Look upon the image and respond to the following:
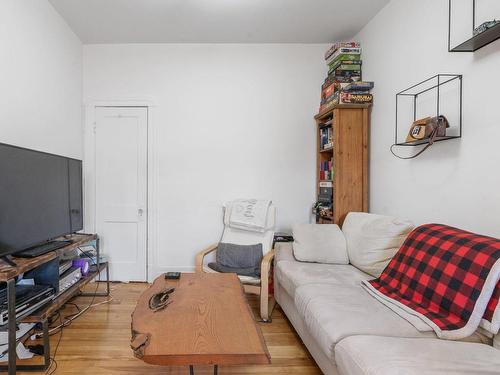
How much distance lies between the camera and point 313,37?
3.13m

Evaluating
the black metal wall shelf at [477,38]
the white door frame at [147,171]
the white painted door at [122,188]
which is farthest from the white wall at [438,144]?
the white painted door at [122,188]

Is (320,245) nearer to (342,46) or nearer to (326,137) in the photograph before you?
(326,137)

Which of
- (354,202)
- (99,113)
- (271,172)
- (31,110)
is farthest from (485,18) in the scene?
(99,113)

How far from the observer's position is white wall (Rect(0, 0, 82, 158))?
206 cm

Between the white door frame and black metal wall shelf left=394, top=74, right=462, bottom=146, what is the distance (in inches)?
98.3

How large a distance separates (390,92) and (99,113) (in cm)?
302

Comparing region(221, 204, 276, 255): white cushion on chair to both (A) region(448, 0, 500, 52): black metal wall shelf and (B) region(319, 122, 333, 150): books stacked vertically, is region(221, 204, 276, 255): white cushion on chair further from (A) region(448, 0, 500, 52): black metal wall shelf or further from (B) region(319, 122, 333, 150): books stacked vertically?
(A) region(448, 0, 500, 52): black metal wall shelf

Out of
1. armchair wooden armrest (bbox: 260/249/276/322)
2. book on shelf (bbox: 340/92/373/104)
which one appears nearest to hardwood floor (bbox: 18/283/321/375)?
armchair wooden armrest (bbox: 260/249/276/322)

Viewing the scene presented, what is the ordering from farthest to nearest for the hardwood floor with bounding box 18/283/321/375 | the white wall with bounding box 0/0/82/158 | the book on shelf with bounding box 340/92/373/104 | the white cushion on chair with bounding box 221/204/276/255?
the white cushion on chair with bounding box 221/204/276/255
the book on shelf with bounding box 340/92/373/104
the white wall with bounding box 0/0/82/158
the hardwood floor with bounding box 18/283/321/375

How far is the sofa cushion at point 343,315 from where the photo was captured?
4.20 ft

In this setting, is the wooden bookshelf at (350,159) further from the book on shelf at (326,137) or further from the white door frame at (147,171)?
the white door frame at (147,171)

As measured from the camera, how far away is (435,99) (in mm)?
1977

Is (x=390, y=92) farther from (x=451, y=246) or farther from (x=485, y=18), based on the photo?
(x=451, y=246)

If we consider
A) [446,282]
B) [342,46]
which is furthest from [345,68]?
[446,282]
